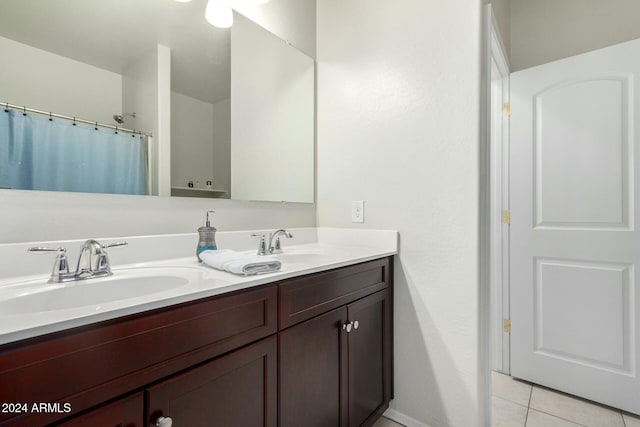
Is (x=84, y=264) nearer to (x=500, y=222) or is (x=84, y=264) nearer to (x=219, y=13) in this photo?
(x=219, y=13)

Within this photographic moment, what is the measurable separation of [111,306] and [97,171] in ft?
2.22

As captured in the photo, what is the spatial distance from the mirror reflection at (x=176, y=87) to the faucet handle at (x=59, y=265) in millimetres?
343

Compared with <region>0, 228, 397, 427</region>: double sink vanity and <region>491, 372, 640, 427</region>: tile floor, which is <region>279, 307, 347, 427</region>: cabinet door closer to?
<region>0, 228, 397, 427</region>: double sink vanity

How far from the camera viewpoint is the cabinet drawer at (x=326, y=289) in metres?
0.96

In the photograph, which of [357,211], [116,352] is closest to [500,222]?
[357,211]

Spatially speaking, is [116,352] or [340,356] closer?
[116,352]

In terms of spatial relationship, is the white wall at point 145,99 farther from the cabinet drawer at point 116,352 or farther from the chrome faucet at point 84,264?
the cabinet drawer at point 116,352

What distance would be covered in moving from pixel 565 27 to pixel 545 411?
2.22 m

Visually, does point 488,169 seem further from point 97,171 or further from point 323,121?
point 97,171

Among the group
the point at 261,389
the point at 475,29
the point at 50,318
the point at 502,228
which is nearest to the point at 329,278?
the point at 261,389

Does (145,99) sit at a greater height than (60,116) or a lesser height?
greater

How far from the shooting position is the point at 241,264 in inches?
35.7

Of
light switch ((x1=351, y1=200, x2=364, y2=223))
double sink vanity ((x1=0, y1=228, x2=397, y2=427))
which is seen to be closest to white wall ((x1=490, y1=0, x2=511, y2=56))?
light switch ((x1=351, y1=200, x2=364, y2=223))

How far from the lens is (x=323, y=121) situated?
6.03 feet
